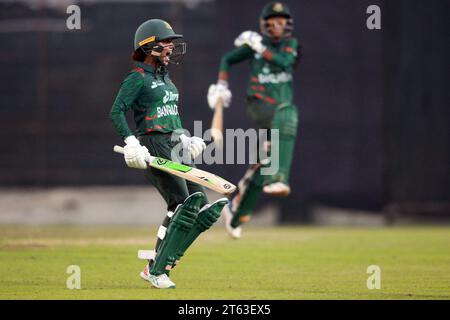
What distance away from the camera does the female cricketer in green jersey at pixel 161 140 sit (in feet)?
24.2

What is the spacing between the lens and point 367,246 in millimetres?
11406

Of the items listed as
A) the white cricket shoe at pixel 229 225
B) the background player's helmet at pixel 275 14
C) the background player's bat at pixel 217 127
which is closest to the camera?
the background player's bat at pixel 217 127

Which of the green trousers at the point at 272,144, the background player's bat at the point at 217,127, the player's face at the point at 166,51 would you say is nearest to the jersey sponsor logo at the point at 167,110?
the player's face at the point at 166,51

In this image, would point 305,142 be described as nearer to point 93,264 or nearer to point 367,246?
point 367,246

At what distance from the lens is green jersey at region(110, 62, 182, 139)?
7.44m

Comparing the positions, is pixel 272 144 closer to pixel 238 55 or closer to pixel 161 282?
pixel 238 55

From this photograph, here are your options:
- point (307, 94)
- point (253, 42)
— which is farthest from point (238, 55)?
point (307, 94)

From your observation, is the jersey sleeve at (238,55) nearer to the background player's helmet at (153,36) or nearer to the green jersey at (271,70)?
the green jersey at (271,70)

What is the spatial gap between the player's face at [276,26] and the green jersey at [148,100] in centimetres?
366

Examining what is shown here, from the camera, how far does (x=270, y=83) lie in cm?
1127

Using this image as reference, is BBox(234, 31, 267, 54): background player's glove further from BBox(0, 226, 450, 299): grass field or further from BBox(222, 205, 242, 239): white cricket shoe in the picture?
BBox(0, 226, 450, 299): grass field

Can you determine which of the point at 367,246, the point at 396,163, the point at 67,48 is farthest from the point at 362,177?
the point at 67,48

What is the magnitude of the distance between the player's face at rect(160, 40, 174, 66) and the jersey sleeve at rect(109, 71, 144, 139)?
0.26m

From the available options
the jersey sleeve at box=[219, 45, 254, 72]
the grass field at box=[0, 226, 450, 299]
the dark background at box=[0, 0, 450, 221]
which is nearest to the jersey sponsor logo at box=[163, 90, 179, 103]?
the grass field at box=[0, 226, 450, 299]
